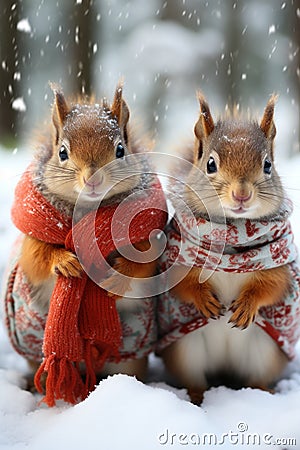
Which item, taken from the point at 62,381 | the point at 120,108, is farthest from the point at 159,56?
the point at 62,381

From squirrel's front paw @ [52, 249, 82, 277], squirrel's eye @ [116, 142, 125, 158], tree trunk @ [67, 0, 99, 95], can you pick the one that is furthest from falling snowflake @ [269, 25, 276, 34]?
squirrel's front paw @ [52, 249, 82, 277]

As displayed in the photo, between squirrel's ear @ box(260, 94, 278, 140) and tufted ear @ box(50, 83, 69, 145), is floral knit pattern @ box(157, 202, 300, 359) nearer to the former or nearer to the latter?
squirrel's ear @ box(260, 94, 278, 140)

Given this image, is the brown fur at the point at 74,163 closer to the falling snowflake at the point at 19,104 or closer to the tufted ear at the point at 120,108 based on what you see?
the tufted ear at the point at 120,108

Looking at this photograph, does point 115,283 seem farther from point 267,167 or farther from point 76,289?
point 267,167

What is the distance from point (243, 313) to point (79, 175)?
1.41ft

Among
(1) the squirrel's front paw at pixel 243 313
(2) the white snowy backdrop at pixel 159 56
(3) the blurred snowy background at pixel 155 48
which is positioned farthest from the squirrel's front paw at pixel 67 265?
(3) the blurred snowy background at pixel 155 48

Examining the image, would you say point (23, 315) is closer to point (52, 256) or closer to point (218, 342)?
point (52, 256)

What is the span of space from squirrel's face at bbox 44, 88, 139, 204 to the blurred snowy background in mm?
1159

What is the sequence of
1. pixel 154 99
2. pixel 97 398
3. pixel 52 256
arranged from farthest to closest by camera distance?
pixel 154 99 < pixel 52 256 < pixel 97 398

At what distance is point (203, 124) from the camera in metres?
1.21

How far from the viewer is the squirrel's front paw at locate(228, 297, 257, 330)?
1.23m

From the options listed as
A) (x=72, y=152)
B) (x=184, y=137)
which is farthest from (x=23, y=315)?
(x=184, y=137)

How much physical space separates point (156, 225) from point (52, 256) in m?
0.22

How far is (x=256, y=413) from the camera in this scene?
1.19 metres
